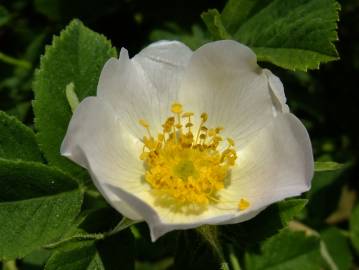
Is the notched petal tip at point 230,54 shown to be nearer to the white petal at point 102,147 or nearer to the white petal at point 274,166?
the white petal at point 274,166

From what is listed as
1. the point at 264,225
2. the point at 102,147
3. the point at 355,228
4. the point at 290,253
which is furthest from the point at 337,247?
the point at 102,147

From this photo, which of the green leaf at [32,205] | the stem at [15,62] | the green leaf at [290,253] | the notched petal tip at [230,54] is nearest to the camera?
the green leaf at [32,205]

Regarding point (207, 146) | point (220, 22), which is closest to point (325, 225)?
point (207, 146)

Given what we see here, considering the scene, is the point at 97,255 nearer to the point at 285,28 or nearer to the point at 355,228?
the point at 285,28

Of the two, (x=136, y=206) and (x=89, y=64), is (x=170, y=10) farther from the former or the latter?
(x=136, y=206)

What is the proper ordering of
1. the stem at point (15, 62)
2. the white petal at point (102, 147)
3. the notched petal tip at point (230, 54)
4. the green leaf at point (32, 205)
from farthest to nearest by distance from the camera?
the stem at point (15, 62) < the notched petal tip at point (230, 54) < the green leaf at point (32, 205) < the white petal at point (102, 147)

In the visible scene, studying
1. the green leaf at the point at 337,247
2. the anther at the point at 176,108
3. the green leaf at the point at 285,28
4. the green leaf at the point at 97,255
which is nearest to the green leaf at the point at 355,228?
the green leaf at the point at 337,247

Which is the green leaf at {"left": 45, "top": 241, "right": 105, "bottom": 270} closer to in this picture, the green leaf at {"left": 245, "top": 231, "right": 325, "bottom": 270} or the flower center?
the flower center
